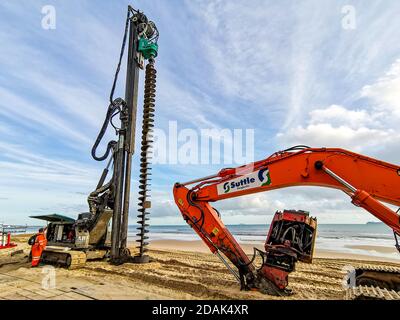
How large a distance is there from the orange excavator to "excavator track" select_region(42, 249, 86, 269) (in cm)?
474

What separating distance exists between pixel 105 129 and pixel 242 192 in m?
7.98

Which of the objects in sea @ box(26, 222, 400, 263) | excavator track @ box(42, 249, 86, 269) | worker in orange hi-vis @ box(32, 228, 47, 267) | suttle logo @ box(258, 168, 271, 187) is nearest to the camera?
suttle logo @ box(258, 168, 271, 187)

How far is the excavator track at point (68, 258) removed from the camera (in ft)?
32.0

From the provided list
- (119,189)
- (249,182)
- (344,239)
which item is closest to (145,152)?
(119,189)

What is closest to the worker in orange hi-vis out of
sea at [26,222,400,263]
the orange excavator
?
the orange excavator

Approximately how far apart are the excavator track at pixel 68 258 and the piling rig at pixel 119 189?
0.05 m

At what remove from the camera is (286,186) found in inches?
247

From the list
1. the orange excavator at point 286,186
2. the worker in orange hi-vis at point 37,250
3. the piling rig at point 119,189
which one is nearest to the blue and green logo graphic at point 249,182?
the orange excavator at point 286,186

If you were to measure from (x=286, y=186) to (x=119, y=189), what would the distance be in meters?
7.42

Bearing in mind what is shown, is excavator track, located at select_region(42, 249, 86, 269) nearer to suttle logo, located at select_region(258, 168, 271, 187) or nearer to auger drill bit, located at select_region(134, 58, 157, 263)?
auger drill bit, located at select_region(134, 58, 157, 263)

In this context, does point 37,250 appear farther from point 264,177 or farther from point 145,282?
point 264,177

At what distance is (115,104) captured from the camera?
40.7ft

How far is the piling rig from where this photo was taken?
1102 centimetres

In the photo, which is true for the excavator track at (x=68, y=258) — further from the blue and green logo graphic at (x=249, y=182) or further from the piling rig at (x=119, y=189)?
the blue and green logo graphic at (x=249, y=182)
